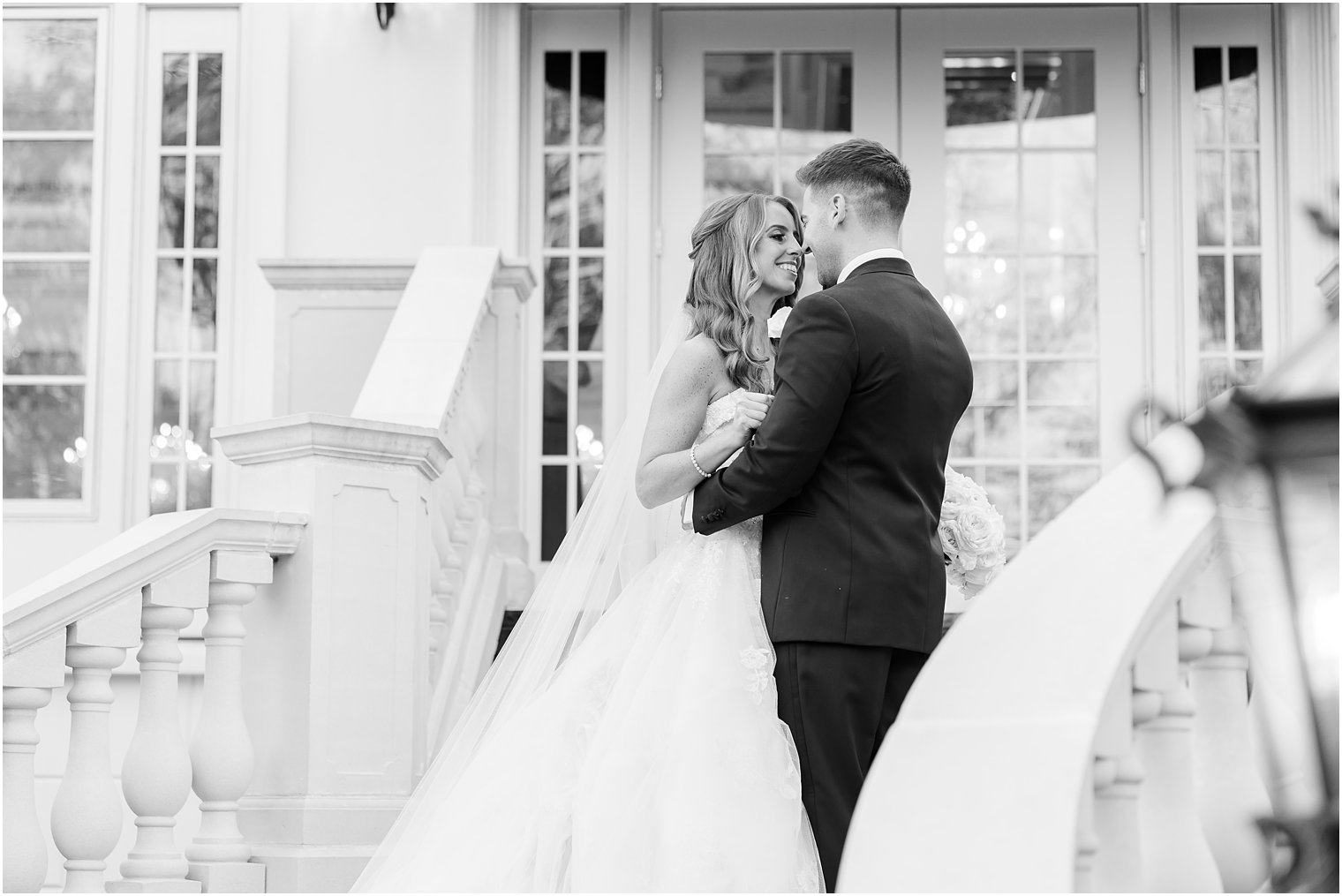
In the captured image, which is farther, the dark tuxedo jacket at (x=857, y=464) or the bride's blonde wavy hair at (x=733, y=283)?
the bride's blonde wavy hair at (x=733, y=283)

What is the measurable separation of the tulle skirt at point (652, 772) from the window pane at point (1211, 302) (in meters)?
3.83

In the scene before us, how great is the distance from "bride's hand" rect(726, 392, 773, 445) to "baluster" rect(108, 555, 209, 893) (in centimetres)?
114

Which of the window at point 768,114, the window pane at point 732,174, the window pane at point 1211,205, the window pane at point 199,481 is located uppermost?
the window at point 768,114

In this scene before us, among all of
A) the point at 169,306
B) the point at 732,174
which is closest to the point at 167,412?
the point at 169,306

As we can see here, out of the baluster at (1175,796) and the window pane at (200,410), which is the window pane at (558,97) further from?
the baluster at (1175,796)

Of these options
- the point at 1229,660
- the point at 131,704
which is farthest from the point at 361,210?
the point at 1229,660

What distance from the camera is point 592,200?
20.3ft

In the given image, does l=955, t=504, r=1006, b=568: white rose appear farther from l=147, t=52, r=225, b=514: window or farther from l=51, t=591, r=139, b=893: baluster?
l=147, t=52, r=225, b=514: window

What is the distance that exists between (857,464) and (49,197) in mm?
4699

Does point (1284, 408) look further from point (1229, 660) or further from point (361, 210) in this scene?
point (361, 210)

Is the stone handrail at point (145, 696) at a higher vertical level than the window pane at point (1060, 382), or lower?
lower

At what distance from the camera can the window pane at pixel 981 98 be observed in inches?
242

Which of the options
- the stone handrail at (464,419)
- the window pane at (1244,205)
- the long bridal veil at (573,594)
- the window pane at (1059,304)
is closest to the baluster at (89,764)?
the long bridal veil at (573,594)

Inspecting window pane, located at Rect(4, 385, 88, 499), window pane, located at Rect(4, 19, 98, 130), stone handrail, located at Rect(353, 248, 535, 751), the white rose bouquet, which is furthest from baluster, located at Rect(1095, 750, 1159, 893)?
window pane, located at Rect(4, 19, 98, 130)
